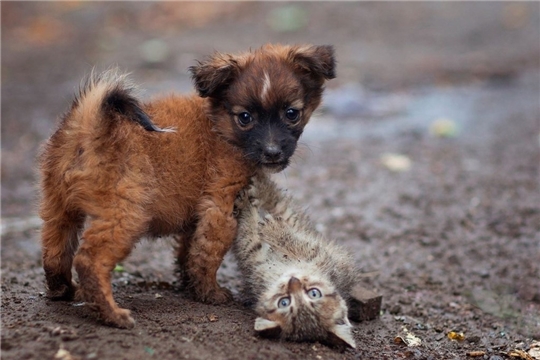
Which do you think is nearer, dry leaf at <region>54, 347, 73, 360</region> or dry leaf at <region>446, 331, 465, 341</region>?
dry leaf at <region>54, 347, 73, 360</region>

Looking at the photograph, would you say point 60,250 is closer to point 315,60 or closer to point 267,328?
point 267,328

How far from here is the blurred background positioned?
1322cm

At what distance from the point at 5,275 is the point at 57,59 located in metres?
10.2

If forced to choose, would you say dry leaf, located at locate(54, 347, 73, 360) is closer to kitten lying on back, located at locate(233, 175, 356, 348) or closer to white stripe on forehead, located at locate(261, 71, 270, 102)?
kitten lying on back, located at locate(233, 175, 356, 348)

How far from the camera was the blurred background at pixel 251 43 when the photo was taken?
13219mm

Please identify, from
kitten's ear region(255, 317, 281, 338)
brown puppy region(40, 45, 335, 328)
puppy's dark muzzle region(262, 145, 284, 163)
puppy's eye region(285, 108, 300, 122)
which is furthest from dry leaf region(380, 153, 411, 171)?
kitten's ear region(255, 317, 281, 338)

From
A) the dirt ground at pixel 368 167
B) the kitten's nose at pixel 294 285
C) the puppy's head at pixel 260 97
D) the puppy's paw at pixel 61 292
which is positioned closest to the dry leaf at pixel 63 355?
the dirt ground at pixel 368 167

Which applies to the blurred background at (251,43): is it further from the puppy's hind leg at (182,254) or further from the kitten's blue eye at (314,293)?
the kitten's blue eye at (314,293)

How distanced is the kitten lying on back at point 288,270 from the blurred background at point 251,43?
19.0 feet

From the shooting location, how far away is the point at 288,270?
536cm

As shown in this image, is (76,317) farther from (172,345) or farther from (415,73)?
(415,73)

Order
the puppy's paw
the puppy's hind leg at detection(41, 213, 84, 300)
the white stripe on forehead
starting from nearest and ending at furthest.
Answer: the puppy's hind leg at detection(41, 213, 84, 300) < the puppy's paw < the white stripe on forehead

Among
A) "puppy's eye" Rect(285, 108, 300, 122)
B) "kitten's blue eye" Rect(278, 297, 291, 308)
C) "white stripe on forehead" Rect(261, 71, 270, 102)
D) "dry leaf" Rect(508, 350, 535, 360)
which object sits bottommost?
"dry leaf" Rect(508, 350, 535, 360)

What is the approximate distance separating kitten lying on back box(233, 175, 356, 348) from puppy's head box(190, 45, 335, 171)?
0.36 m
